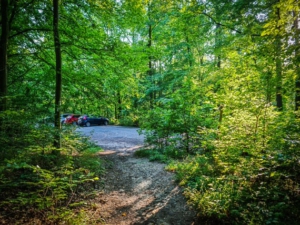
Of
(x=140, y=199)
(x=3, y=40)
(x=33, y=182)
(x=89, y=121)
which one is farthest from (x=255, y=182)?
(x=89, y=121)

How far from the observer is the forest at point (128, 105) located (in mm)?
3252

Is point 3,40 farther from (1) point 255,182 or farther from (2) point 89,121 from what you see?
(2) point 89,121

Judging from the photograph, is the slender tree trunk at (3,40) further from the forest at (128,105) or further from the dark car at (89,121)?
the dark car at (89,121)

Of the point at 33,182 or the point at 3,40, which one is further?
the point at 3,40

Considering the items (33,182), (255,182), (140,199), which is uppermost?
(33,182)

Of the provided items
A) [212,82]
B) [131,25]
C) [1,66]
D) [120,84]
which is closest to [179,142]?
[212,82]

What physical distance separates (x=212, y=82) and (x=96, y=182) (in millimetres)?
6295

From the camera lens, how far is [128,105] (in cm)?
691

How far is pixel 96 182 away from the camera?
5.06 metres

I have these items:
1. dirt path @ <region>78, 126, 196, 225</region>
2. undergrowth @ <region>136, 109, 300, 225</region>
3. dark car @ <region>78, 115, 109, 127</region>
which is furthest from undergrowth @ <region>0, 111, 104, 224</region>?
dark car @ <region>78, 115, 109, 127</region>

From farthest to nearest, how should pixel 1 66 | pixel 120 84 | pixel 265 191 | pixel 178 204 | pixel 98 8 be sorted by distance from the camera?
pixel 120 84, pixel 98 8, pixel 1 66, pixel 178 204, pixel 265 191

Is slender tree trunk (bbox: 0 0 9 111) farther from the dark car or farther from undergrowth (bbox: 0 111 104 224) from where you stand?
the dark car

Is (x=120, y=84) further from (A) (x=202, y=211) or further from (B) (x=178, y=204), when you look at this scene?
(A) (x=202, y=211)

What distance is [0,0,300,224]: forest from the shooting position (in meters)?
3.25
